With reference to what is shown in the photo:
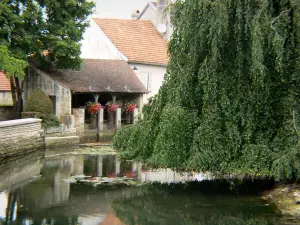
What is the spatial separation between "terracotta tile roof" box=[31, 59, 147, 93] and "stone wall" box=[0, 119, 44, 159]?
5638 millimetres

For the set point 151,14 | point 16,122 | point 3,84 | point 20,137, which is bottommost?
point 20,137

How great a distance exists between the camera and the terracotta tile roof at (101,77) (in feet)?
95.2

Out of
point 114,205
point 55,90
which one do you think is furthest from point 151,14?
point 114,205

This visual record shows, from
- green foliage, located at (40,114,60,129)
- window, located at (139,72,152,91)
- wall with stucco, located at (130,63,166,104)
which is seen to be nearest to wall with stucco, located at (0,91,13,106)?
green foliage, located at (40,114,60,129)

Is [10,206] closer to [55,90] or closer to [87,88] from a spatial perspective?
[55,90]

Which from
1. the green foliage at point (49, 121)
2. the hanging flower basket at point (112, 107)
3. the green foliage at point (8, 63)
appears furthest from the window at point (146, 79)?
the green foliage at point (8, 63)

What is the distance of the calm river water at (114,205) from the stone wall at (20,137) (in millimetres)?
2657

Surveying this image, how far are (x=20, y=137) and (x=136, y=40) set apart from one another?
59.1ft

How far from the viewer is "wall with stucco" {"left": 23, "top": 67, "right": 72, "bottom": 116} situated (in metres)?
27.8

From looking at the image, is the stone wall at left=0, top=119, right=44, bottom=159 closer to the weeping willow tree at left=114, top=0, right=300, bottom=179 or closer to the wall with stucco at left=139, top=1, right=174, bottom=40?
the weeping willow tree at left=114, top=0, right=300, bottom=179

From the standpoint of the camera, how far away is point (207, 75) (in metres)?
12.8

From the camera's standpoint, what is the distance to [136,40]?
37094 mm

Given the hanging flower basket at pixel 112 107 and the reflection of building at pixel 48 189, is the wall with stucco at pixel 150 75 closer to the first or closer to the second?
the hanging flower basket at pixel 112 107

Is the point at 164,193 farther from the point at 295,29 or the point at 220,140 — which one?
the point at 295,29
